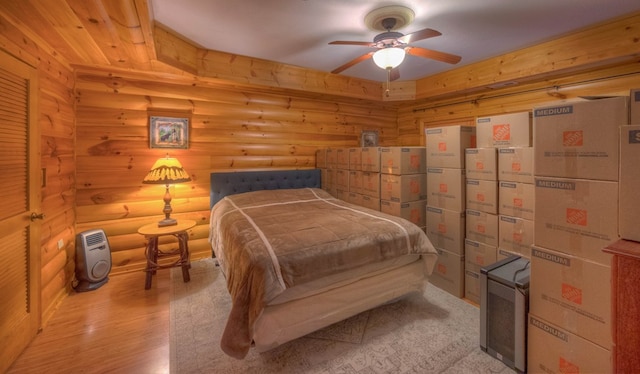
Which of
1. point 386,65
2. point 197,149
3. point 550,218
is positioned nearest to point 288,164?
point 197,149

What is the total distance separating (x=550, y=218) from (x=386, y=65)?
162 cm

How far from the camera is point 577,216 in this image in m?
1.47

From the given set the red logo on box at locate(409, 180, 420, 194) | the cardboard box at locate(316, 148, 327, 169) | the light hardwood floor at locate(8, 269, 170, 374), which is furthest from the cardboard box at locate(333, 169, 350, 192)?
the light hardwood floor at locate(8, 269, 170, 374)

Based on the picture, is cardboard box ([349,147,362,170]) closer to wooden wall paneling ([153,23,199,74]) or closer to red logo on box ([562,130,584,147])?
wooden wall paneling ([153,23,199,74])

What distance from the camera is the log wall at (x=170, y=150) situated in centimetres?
317

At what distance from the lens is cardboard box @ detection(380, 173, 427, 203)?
3.13m

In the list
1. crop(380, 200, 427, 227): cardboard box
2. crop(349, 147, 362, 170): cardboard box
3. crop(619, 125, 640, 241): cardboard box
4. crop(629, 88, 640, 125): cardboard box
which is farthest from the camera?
crop(349, 147, 362, 170): cardboard box

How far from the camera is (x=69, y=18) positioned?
1.91 metres

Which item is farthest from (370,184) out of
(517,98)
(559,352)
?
(559,352)

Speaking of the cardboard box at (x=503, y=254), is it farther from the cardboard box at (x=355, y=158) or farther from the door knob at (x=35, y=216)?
the door knob at (x=35, y=216)

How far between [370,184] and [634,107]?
2.42 metres

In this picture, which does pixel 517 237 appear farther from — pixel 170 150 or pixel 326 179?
pixel 170 150

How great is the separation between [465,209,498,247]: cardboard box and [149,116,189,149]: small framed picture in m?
3.46

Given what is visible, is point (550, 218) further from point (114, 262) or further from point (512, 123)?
point (114, 262)
